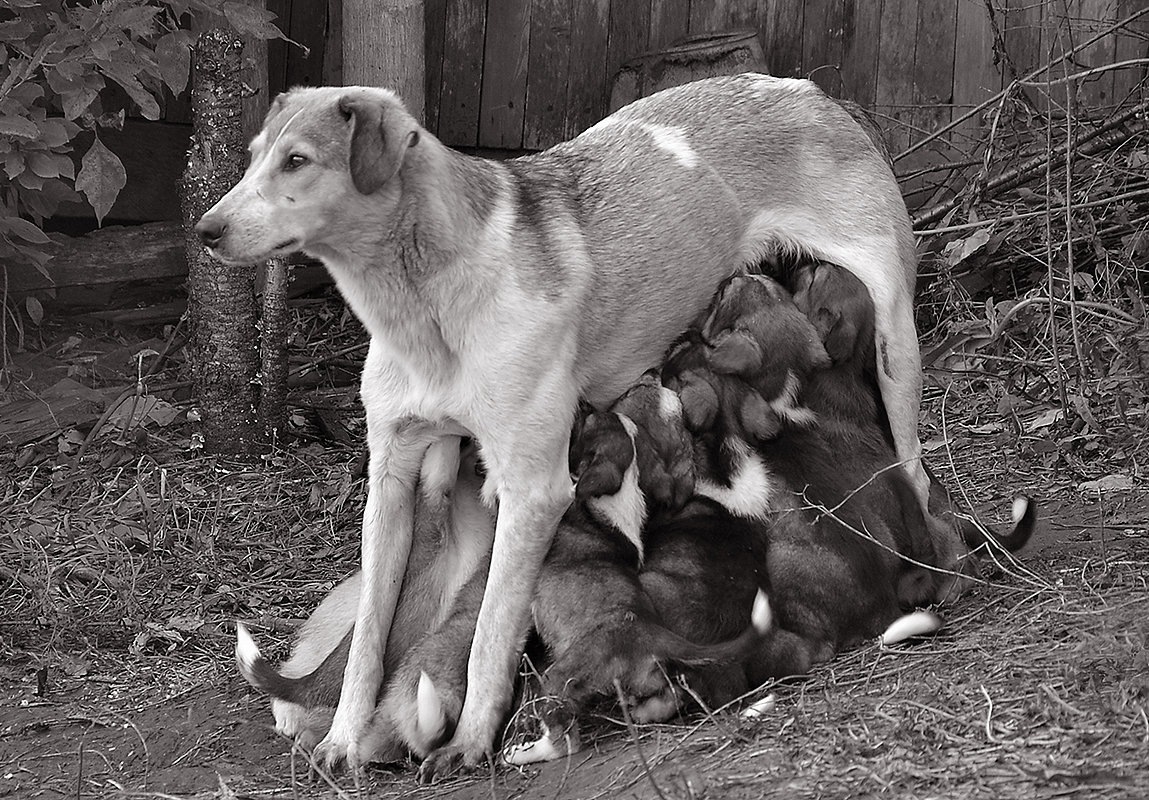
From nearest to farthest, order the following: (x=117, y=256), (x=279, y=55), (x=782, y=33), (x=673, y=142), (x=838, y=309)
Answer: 1. (x=838, y=309)
2. (x=673, y=142)
3. (x=117, y=256)
4. (x=279, y=55)
5. (x=782, y=33)

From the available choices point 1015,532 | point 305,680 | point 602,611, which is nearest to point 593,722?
point 602,611

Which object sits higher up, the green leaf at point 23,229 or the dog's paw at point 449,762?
the green leaf at point 23,229

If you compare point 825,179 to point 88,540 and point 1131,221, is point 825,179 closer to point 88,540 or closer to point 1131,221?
point 1131,221

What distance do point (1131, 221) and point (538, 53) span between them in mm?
3385

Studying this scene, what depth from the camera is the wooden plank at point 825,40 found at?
7.90 m

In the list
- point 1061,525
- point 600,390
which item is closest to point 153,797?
point 600,390

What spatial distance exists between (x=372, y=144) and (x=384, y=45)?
2551mm

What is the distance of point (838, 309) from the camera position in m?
4.66

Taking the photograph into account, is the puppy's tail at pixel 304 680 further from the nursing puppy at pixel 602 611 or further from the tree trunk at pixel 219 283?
the tree trunk at pixel 219 283

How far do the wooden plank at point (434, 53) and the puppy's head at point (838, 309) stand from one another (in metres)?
3.64

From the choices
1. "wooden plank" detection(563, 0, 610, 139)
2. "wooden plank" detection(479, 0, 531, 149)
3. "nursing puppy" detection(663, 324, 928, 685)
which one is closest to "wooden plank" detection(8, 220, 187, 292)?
"wooden plank" detection(479, 0, 531, 149)

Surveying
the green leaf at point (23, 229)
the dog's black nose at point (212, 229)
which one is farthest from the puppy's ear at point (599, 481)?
the green leaf at point (23, 229)

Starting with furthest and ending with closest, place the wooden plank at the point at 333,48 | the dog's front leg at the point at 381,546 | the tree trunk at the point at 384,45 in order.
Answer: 1. the wooden plank at the point at 333,48
2. the tree trunk at the point at 384,45
3. the dog's front leg at the point at 381,546

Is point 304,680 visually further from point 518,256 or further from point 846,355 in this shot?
point 846,355
